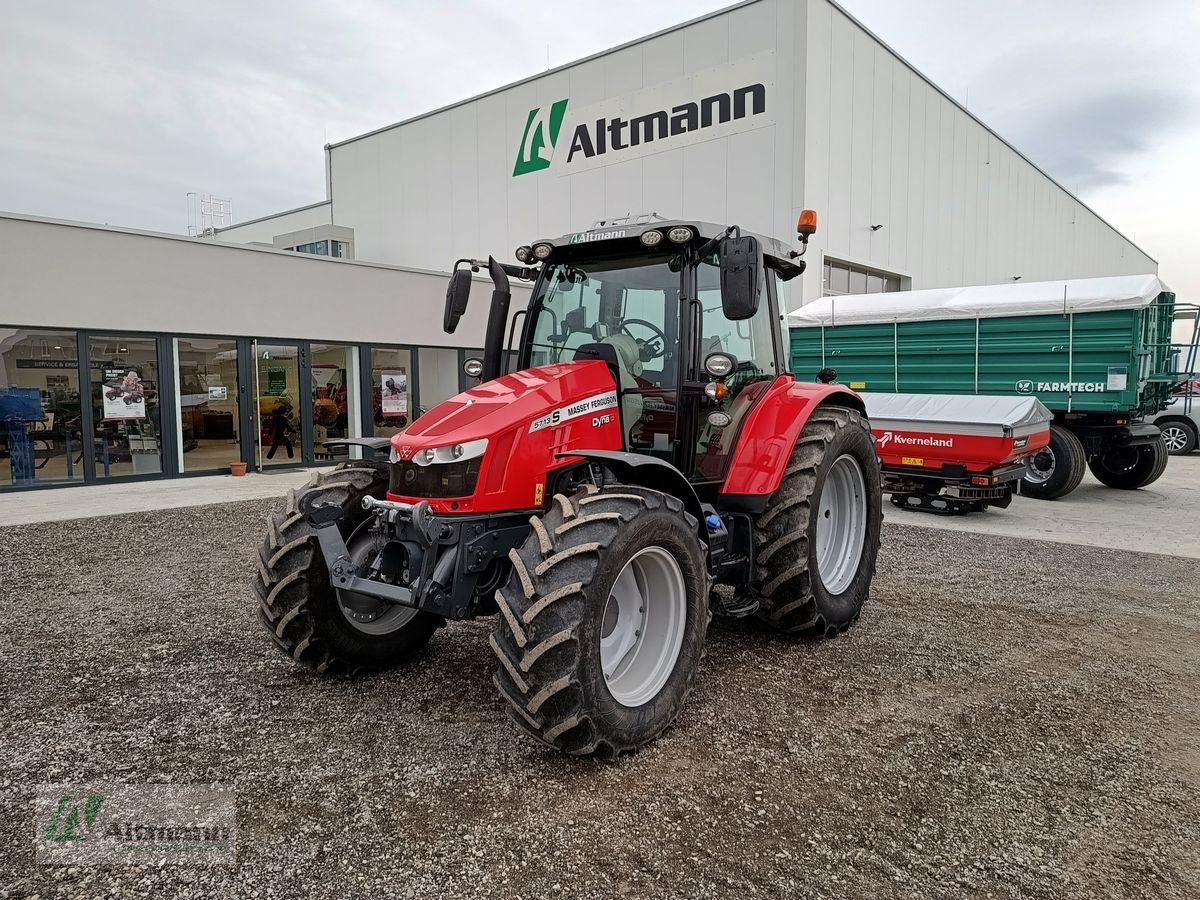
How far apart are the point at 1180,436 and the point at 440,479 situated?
1738cm

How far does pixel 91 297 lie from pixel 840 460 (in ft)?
34.6

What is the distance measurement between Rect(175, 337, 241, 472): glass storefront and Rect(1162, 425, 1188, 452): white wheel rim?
1741cm

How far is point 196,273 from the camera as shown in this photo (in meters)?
11.6

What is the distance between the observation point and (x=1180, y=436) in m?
15.5

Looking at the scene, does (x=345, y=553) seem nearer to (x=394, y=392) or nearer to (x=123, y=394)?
(x=123, y=394)

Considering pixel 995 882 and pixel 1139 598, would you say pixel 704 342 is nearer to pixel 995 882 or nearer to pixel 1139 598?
pixel 995 882

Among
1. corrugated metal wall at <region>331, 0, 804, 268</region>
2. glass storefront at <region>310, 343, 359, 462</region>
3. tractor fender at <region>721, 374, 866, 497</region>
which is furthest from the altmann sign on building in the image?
tractor fender at <region>721, 374, 866, 497</region>

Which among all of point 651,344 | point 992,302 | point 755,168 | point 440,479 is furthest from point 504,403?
point 755,168

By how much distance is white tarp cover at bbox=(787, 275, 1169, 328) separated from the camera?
355 inches

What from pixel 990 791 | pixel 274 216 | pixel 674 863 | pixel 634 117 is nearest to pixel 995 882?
pixel 990 791

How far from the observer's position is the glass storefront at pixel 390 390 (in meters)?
14.0

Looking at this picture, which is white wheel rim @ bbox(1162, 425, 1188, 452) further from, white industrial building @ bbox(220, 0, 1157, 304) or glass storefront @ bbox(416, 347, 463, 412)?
glass storefront @ bbox(416, 347, 463, 412)

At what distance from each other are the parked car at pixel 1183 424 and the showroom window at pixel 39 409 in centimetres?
1883

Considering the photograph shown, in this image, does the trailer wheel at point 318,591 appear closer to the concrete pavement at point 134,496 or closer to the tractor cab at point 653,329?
the tractor cab at point 653,329
